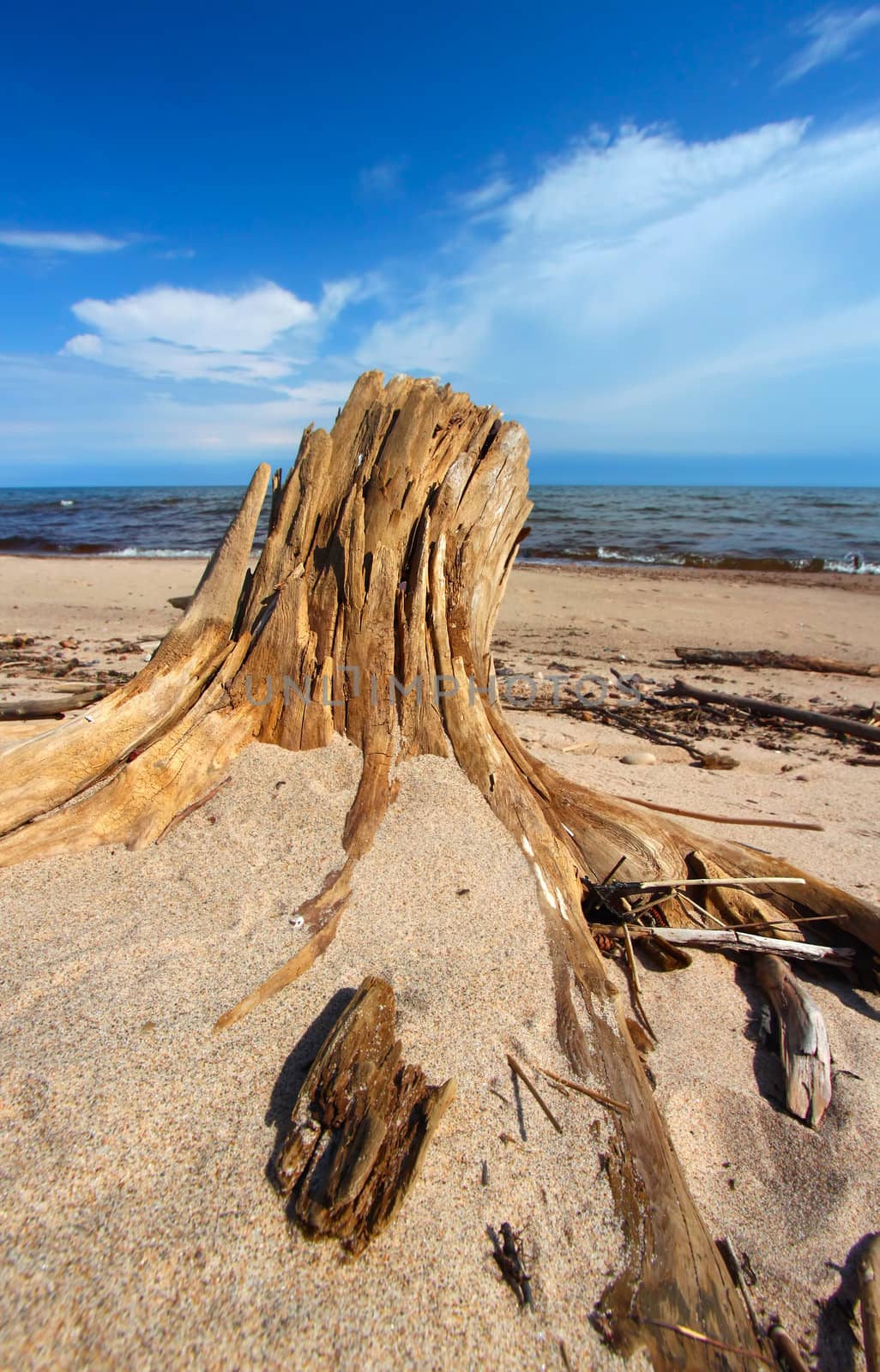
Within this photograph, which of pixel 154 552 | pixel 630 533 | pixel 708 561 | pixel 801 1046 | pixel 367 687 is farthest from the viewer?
pixel 630 533

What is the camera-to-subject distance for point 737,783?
4.82 metres

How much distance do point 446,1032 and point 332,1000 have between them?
1.10ft

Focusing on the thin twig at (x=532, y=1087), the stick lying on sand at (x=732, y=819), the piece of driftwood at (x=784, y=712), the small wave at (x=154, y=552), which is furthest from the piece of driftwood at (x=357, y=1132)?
the small wave at (x=154, y=552)

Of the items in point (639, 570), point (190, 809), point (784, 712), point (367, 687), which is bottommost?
point (639, 570)

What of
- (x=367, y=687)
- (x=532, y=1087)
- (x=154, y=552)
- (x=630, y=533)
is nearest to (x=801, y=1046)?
(x=532, y=1087)

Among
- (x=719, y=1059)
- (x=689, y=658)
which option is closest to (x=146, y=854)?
(x=719, y=1059)

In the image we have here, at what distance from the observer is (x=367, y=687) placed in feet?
10.00

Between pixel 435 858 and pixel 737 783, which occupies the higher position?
pixel 435 858


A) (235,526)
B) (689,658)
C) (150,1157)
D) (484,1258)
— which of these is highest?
(235,526)

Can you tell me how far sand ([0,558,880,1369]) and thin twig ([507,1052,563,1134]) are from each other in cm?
3

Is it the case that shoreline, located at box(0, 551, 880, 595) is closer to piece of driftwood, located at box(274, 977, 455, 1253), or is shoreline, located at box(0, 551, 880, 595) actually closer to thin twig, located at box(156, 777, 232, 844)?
thin twig, located at box(156, 777, 232, 844)

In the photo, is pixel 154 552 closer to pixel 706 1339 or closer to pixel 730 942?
pixel 730 942

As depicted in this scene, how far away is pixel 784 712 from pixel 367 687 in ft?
14.8

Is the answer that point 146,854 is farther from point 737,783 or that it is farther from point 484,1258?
point 737,783
